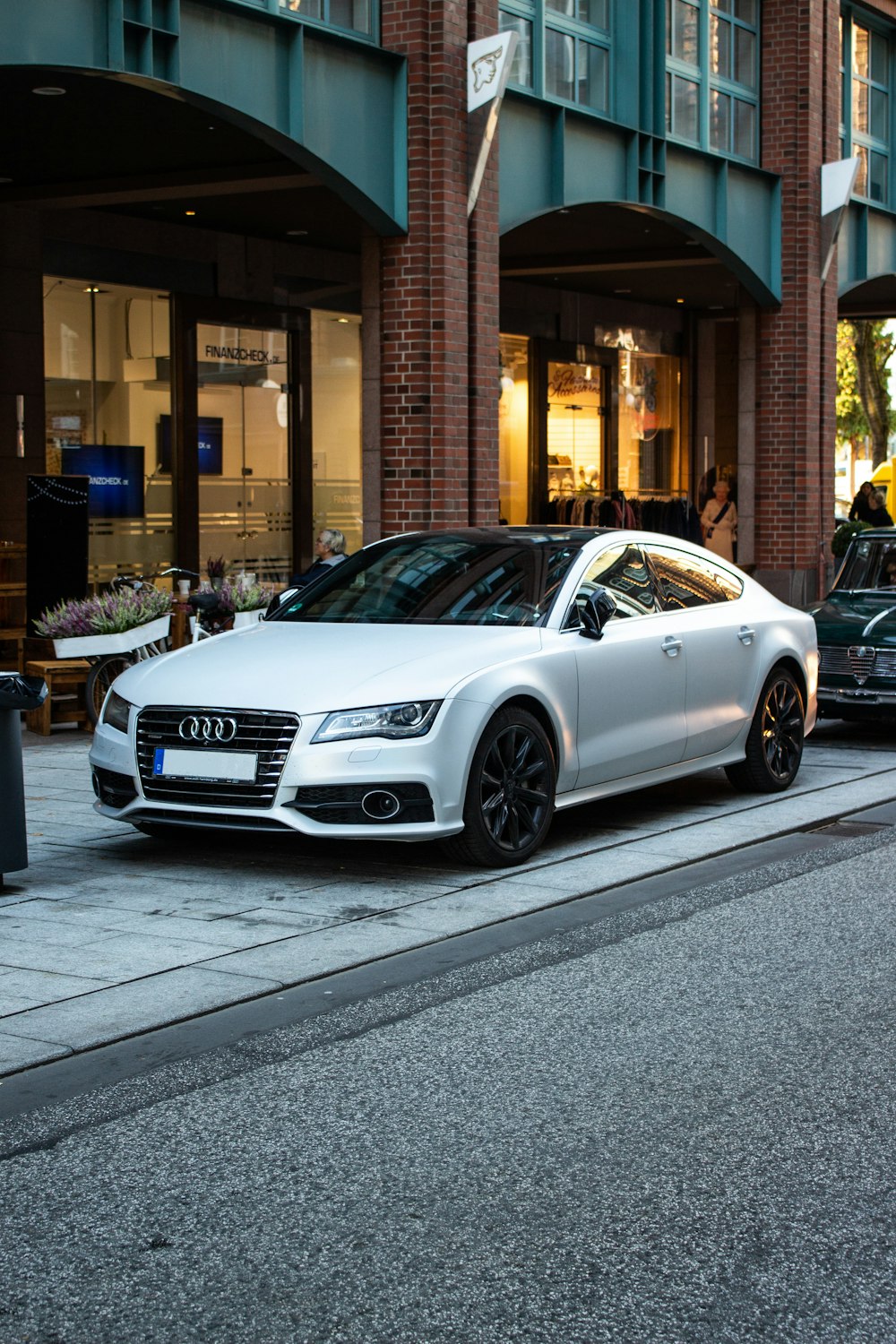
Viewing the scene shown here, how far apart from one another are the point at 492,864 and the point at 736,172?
14831 millimetres

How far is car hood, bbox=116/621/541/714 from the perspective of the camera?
759cm

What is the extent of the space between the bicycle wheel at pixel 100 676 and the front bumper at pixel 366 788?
4998 mm

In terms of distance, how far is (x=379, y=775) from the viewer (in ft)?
24.3

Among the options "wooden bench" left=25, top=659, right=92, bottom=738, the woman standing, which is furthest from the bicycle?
the woman standing

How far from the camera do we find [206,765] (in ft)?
25.1

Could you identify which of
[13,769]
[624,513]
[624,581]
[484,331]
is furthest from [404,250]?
[624,513]

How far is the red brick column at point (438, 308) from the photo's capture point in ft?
50.0

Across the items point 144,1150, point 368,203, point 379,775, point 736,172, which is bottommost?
point 144,1150

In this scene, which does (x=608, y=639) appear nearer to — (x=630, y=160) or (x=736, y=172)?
(x=630, y=160)

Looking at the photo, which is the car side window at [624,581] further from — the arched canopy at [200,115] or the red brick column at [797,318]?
the red brick column at [797,318]

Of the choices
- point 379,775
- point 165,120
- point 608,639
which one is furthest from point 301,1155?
point 165,120

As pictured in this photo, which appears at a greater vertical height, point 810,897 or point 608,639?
point 608,639

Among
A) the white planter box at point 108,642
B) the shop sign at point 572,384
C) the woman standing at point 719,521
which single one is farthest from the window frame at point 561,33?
the shop sign at point 572,384

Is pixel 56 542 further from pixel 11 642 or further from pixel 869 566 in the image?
pixel 869 566
